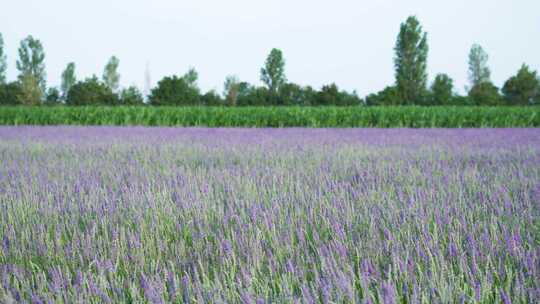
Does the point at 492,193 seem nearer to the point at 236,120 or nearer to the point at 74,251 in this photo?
the point at 74,251

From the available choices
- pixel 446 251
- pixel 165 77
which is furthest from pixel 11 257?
pixel 165 77

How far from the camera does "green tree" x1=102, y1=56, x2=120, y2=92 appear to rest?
73375 mm

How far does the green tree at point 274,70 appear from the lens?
63031mm

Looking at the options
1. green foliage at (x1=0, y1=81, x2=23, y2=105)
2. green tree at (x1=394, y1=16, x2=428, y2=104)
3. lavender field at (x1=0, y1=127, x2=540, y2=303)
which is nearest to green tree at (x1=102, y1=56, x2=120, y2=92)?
green foliage at (x1=0, y1=81, x2=23, y2=105)

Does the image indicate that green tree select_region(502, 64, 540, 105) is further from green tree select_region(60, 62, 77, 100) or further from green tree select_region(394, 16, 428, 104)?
green tree select_region(60, 62, 77, 100)

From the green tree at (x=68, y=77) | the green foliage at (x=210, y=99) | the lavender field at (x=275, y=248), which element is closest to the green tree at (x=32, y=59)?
the green tree at (x=68, y=77)

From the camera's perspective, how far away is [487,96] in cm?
4125

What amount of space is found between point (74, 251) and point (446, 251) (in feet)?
4.79

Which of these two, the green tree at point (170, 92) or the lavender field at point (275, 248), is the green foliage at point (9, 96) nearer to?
the green tree at point (170, 92)

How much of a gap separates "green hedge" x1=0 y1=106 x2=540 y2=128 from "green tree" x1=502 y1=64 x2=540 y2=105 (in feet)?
74.6

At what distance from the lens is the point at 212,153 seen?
6.25 meters

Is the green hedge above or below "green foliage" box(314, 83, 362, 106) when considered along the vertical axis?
below

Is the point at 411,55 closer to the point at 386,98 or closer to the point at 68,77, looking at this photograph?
the point at 386,98

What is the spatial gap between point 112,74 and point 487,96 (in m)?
57.6
